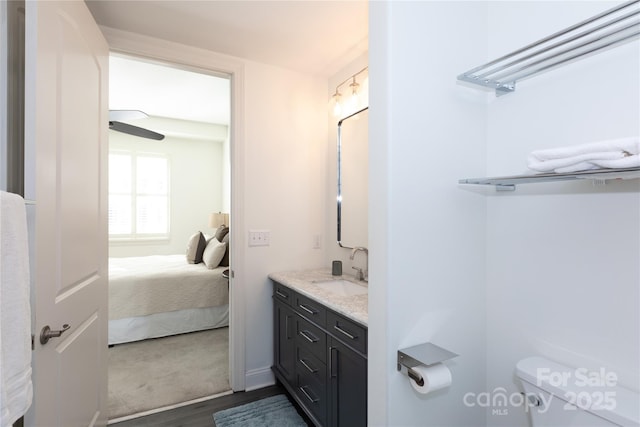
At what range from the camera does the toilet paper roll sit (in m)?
1.02

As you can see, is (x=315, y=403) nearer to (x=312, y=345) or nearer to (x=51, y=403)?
(x=312, y=345)

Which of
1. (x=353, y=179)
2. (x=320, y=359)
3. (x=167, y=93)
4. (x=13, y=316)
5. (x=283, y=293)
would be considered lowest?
(x=320, y=359)

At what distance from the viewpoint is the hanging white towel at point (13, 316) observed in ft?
2.79

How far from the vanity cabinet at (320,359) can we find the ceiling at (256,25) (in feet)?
5.46

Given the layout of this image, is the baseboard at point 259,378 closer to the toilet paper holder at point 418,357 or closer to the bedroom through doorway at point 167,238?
the bedroom through doorway at point 167,238

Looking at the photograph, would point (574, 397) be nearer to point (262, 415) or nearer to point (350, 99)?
point (262, 415)

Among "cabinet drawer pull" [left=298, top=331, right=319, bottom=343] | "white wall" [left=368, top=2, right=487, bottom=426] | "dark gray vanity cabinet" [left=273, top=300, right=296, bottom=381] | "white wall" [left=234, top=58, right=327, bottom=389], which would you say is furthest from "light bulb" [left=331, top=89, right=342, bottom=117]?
Answer: "cabinet drawer pull" [left=298, top=331, right=319, bottom=343]

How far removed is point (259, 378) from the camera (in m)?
2.40

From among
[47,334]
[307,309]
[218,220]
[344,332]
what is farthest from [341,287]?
[218,220]

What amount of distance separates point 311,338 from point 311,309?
179 millimetres

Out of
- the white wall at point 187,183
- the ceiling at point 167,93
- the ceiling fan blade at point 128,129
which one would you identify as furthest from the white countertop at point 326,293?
the white wall at point 187,183

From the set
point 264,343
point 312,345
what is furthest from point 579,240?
point 264,343

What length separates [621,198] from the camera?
36.4 inches

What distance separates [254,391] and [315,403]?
2.42ft
